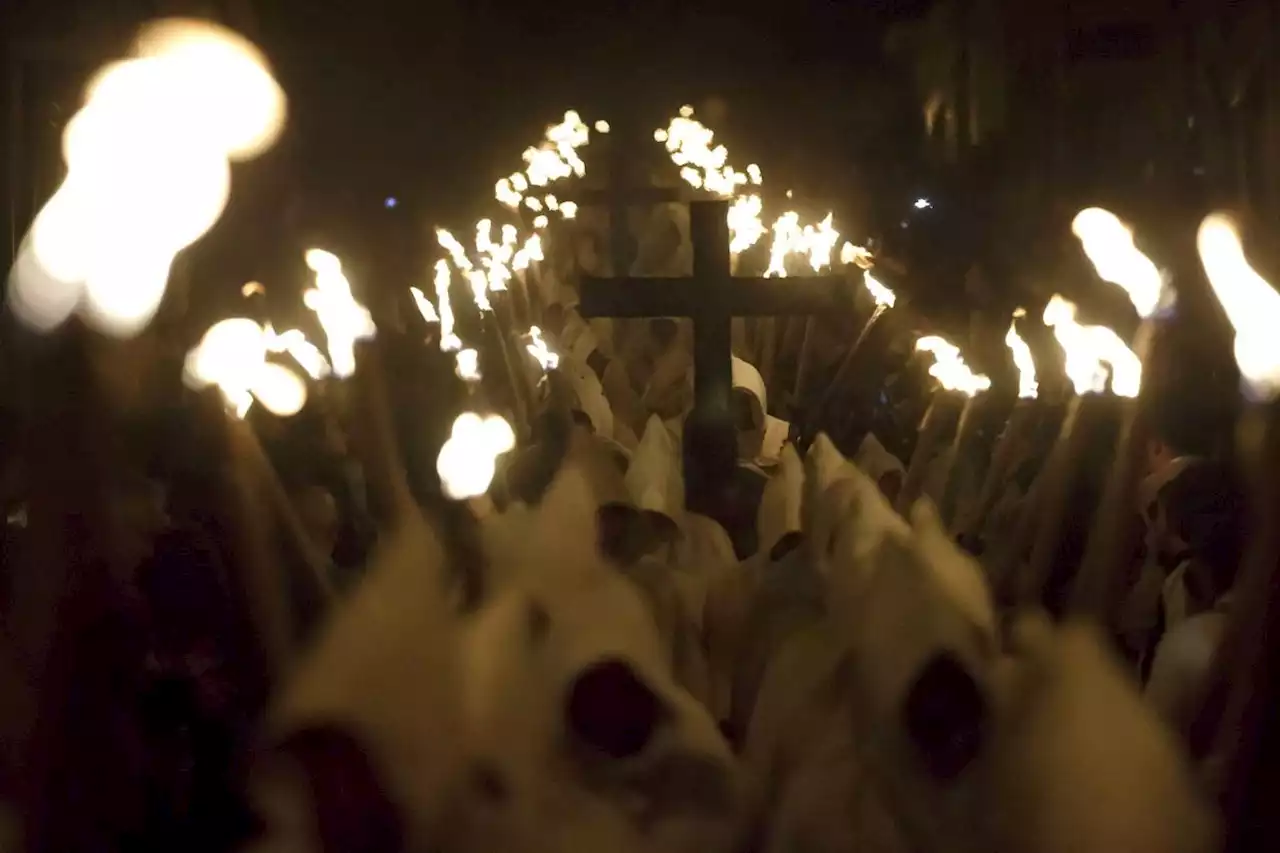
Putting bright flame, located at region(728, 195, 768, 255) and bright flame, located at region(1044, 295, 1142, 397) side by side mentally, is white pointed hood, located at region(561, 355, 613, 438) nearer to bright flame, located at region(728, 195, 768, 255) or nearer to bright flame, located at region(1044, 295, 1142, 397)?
bright flame, located at region(728, 195, 768, 255)

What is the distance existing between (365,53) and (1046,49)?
2.09m

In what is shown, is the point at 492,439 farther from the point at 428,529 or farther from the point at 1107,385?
the point at 1107,385

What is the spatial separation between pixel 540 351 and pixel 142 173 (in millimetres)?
2488

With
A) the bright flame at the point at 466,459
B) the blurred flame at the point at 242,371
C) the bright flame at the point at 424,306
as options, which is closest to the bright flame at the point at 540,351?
the bright flame at the point at 424,306

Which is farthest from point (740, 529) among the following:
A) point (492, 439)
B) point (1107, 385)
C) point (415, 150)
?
point (415, 150)

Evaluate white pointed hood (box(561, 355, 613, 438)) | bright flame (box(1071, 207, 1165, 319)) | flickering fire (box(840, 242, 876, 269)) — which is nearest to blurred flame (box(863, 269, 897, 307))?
flickering fire (box(840, 242, 876, 269))

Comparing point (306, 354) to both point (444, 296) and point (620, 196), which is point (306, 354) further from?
point (620, 196)

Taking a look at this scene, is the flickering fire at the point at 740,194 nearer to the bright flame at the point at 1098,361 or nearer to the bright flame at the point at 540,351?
the bright flame at the point at 540,351

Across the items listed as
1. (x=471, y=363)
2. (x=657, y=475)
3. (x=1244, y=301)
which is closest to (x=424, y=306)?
(x=471, y=363)

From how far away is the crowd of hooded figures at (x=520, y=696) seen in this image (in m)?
0.73

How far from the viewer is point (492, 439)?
171 cm

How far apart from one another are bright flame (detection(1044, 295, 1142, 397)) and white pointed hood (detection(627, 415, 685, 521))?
2.08ft

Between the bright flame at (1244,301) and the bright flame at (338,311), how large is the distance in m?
0.73

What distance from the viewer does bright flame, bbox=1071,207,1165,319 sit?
1.12 meters
